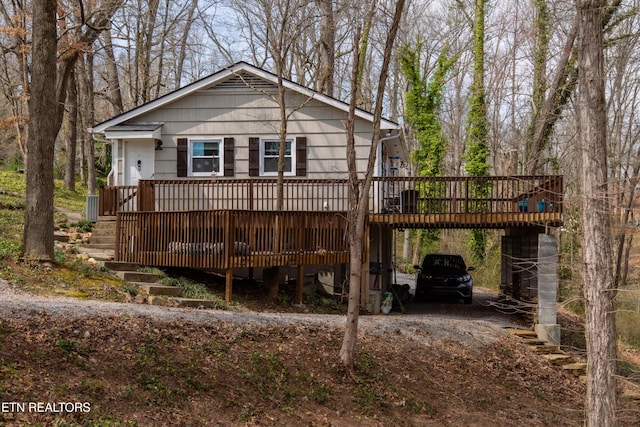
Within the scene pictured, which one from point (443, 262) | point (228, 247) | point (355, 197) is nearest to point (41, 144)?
point (228, 247)

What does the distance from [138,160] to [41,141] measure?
19.6ft

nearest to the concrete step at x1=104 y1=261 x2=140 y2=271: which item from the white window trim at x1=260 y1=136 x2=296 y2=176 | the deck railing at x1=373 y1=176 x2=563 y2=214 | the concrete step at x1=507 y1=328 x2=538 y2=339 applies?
the white window trim at x1=260 y1=136 x2=296 y2=176

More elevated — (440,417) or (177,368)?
(177,368)

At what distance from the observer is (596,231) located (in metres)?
10.2

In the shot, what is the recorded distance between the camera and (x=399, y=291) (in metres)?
20.7

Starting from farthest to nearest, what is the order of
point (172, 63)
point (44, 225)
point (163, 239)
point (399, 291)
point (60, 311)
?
point (172, 63)
point (399, 291)
point (163, 239)
point (44, 225)
point (60, 311)

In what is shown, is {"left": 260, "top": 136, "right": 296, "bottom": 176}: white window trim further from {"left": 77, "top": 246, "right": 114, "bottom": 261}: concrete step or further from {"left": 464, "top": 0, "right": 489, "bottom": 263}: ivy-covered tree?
{"left": 464, "top": 0, "right": 489, "bottom": 263}: ivy-covered tree

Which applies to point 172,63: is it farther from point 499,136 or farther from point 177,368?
point 177,368

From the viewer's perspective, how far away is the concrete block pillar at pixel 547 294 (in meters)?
16.0

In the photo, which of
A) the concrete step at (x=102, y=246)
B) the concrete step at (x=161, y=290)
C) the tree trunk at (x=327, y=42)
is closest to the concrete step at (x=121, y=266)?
the concrete step at (x=161, y=290)

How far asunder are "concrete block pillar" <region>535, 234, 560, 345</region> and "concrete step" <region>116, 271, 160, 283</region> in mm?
8771

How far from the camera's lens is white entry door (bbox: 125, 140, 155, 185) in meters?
20.0

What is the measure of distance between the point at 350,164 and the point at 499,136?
2517 centimetres

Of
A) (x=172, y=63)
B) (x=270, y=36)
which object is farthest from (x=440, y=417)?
(x=172, y=63)
